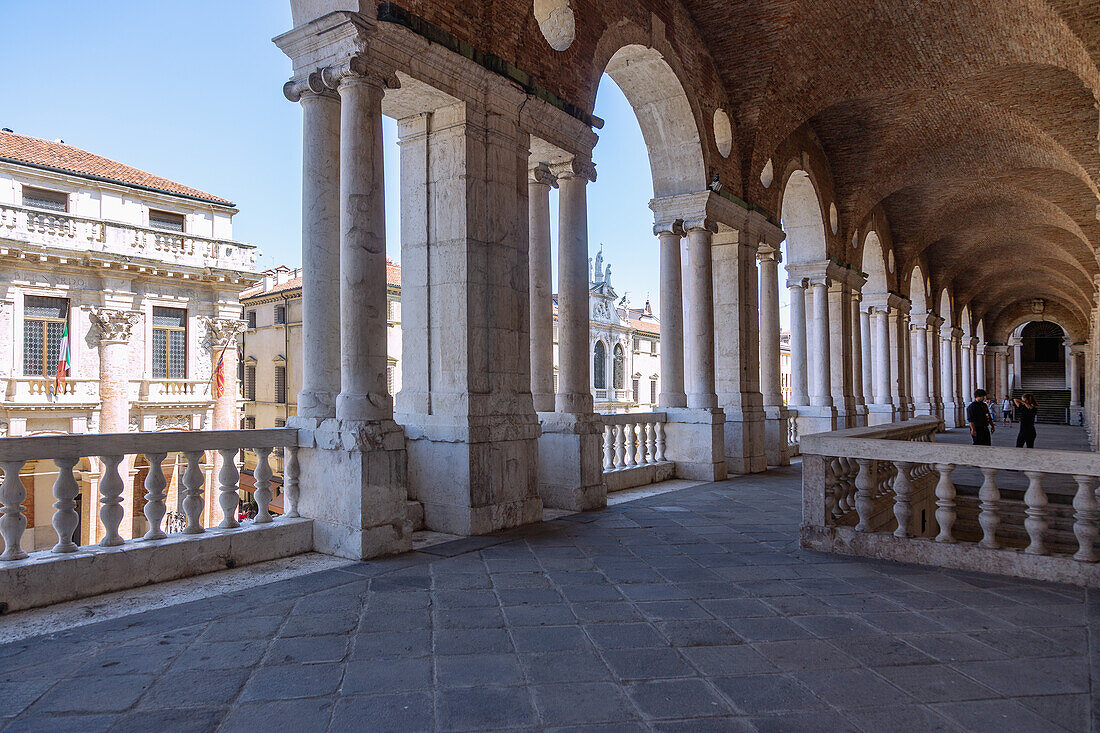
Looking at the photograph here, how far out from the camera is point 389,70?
554 centimetres

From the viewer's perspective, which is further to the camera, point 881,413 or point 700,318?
point 881,413

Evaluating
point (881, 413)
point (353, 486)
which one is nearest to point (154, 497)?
point (353, 486)

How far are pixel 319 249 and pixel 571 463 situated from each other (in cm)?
343

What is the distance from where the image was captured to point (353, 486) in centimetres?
514

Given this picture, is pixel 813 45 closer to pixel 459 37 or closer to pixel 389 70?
pixel 459 37

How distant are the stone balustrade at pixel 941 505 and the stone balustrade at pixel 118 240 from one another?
22539mm

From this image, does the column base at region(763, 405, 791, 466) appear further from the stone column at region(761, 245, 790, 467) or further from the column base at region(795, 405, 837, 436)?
the column base at region(795, 405, 837, 436)

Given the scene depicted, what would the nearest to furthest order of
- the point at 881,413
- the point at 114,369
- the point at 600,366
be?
the point at 881,413 < the point at 114,369 < the point at 600,366

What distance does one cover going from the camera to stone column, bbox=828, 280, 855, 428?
1592 cm

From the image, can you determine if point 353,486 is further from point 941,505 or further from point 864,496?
point 941,505

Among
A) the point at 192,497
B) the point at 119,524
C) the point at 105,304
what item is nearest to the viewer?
the point at 119,524

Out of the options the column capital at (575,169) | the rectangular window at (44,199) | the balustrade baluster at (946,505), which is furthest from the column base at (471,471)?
the rectangular window at (44,199)

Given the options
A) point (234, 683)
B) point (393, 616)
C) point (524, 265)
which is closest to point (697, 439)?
point (524, 265)

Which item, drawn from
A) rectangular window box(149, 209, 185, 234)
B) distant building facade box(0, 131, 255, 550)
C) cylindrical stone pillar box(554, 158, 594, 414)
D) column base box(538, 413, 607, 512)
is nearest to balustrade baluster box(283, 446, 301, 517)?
column base box(538, 413, 607, 512)
